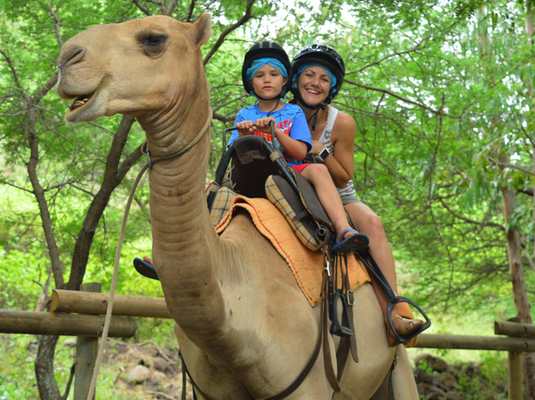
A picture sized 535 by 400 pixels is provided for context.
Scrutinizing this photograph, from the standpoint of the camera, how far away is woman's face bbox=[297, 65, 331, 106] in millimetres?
4504

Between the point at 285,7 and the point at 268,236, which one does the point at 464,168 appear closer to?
the point at 285,7

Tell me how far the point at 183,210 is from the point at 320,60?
1.91 metres

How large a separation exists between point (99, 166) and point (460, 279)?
848cm

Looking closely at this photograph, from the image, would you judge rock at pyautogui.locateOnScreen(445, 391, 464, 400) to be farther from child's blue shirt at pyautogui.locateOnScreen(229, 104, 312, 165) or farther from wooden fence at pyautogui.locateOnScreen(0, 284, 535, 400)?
child's blue shirt at pyautogui.locateOnScreen(229, 104, 312, 165)

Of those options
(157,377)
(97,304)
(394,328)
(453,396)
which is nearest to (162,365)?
(157,377)

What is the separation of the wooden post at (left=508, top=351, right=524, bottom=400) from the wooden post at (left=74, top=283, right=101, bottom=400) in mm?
4956

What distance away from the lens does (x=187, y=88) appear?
9.48 feet

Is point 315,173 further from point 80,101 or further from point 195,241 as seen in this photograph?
point 80,101

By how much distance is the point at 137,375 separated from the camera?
42.1 ft

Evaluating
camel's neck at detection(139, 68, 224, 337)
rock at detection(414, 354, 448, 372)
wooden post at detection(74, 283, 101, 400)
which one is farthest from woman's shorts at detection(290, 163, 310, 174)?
rock at detection(414, 354, 448, 372)

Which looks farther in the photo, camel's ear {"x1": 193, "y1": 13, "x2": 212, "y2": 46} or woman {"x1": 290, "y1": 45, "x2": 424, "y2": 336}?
woman {"x1": 290, "y1": 45, "x2": 424, "y2": 336}

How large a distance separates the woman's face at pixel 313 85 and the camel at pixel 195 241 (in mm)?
1013

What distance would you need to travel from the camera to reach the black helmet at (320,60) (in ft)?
14.7

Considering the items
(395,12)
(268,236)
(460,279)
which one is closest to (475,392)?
(460,279)
